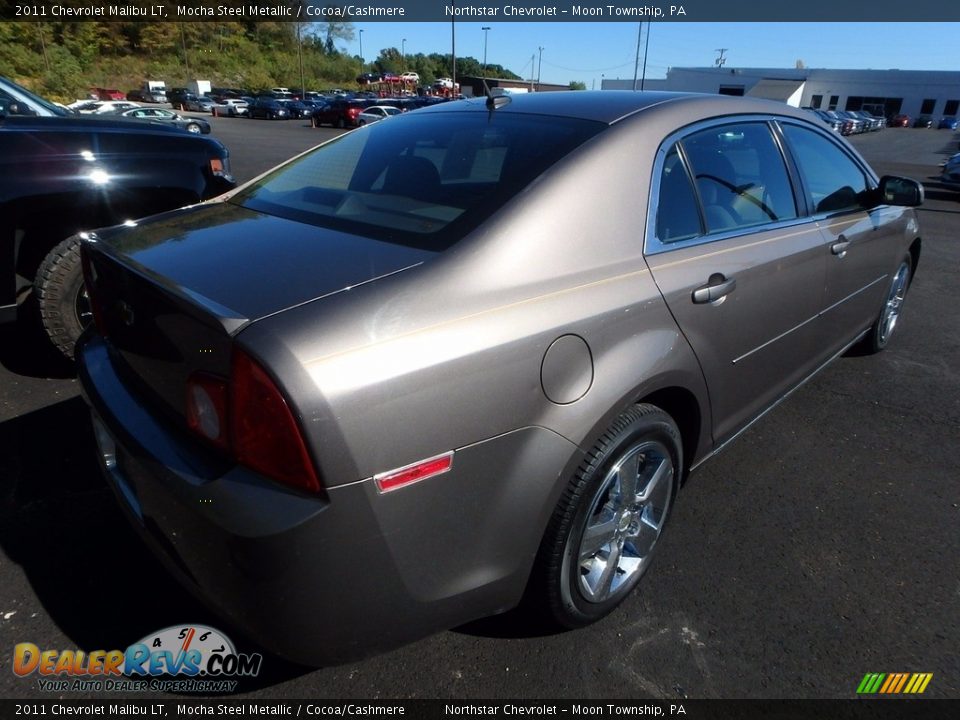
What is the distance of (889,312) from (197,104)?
51.9 metres

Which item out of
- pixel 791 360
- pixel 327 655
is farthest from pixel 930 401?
pixel 327 655

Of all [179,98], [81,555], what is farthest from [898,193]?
[179,98]

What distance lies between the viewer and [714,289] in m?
2.21

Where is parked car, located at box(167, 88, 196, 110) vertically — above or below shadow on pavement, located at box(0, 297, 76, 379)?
below

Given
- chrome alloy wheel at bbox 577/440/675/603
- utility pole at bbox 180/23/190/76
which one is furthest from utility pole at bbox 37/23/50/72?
chrome alloy wheel at bbox 577/440/675/603

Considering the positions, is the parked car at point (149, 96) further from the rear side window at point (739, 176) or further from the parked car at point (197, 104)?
the rear side window at point (739, 176)

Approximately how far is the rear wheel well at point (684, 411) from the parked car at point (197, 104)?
166 feet

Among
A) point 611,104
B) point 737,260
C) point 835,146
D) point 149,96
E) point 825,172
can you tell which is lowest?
point 149,96

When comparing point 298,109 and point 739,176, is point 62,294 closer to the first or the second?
point 739,176

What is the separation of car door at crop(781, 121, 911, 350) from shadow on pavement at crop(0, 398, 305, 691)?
2915 mm

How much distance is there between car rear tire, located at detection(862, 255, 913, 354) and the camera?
4.25m

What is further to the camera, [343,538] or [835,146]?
[835,146]

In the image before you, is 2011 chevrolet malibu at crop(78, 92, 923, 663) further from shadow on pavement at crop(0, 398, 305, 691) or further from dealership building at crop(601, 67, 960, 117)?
dealership building at crop(601, 67, 960, 117)
